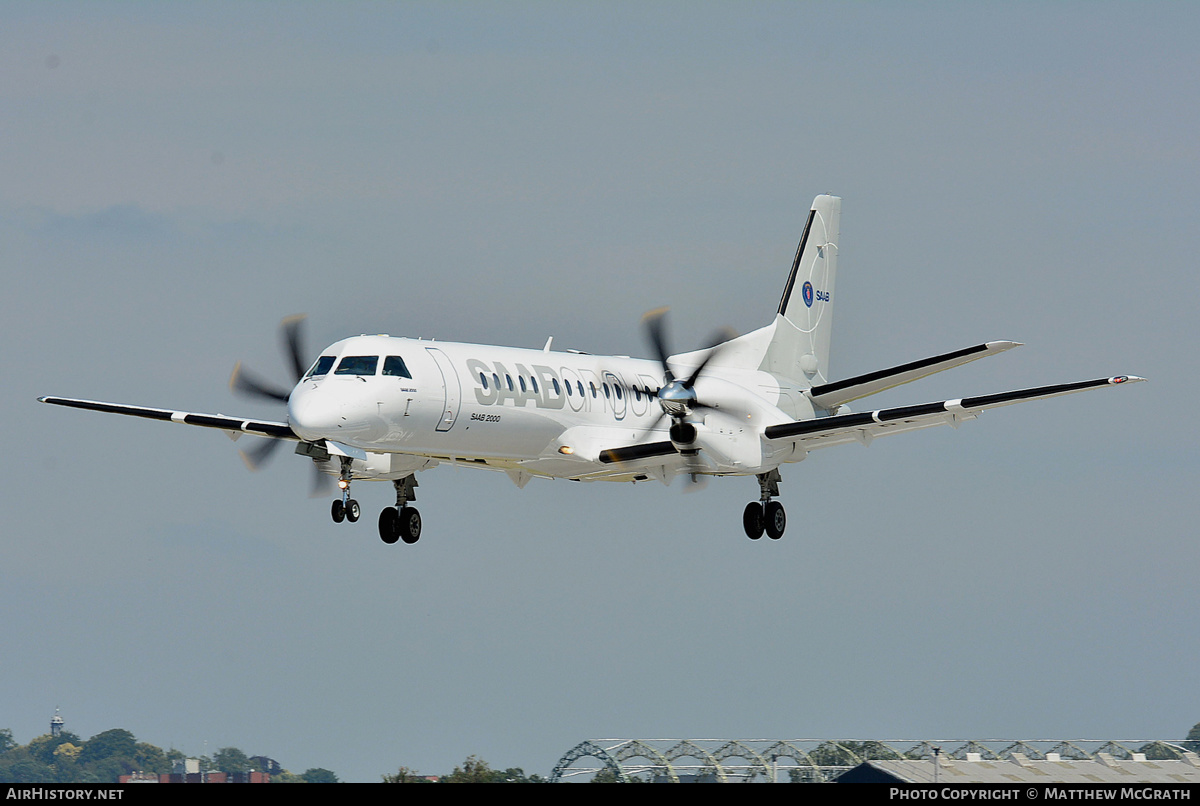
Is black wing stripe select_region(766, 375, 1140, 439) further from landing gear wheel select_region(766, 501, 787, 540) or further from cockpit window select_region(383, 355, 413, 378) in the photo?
cockpit window select_region(383, 355, 413, 378)

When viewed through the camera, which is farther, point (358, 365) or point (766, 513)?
point (766, 513)

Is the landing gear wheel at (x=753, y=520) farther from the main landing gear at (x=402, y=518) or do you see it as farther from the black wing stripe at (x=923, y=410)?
the main landing gear at (x=402, y=518)

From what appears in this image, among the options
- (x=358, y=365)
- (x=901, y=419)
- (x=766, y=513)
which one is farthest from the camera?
(x=766, y=513)

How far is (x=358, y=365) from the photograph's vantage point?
2744 centimetres

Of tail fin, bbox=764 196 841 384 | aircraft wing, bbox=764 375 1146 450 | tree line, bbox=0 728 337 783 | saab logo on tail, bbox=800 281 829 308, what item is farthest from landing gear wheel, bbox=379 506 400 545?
tree line, bbox=0 728 337 783

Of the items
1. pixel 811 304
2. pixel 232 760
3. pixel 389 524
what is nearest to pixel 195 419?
pixel 389 524

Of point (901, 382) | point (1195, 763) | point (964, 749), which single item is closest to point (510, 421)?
point (901, 382)

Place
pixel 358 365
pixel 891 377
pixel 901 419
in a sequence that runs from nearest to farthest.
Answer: pixel 358 365, pixel 901 419, pixel 891 377

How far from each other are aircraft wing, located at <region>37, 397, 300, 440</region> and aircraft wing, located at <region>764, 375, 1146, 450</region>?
10.5 metres

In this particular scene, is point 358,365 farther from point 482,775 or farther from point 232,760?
point 232,760

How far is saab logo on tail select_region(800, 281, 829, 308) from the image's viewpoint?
39281 millimetres

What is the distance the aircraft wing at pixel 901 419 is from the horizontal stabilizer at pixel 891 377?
35.2 inches

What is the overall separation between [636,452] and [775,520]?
5128 mm
